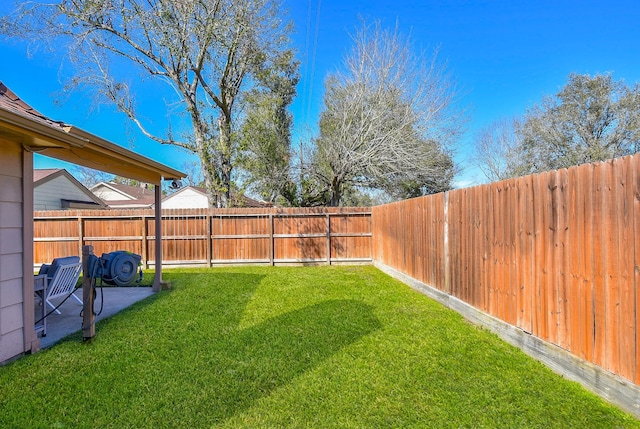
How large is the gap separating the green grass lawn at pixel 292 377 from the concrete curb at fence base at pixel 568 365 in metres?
0.08

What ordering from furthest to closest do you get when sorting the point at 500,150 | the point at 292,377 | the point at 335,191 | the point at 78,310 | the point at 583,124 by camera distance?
the point at 500,150 < the point at 583,124 < the point at 335,191 < the point at 78,310 < the point at 292,377

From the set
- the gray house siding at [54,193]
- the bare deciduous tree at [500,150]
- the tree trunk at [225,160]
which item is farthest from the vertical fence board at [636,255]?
the bare deciduous tree at [500,150]

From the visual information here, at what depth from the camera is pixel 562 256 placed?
2.70 meters

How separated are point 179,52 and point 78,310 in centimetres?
816

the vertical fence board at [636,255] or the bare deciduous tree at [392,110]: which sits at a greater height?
the bare deciduous tree at [392,110]

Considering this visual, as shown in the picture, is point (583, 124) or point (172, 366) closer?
point (172, 366)

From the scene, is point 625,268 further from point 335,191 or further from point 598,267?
point 335,191

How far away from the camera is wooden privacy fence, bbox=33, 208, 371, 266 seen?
9094 mm

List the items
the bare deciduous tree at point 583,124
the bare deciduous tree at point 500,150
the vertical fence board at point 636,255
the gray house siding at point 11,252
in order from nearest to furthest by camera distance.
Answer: the vertical fence board at point 636,255, the gray house siding at point 11,252, the bare deciduous tree at point 583,124, the bare deciduous tree at point 500,150

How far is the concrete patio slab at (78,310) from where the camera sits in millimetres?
3838

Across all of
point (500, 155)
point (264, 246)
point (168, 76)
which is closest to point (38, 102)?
point (168, 76)

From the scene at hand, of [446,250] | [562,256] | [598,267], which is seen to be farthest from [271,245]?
[598,267]

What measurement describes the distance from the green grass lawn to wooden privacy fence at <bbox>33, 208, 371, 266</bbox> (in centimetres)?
472

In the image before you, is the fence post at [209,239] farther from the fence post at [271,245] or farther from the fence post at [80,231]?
the fence post at [80,231]
